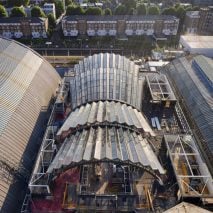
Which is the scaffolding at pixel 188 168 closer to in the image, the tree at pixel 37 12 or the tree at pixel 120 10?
the tree at pixel 120 10

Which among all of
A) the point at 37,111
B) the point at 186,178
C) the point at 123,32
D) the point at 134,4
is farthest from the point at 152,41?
the point at 186,178

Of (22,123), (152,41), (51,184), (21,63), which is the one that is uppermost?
(152,41)

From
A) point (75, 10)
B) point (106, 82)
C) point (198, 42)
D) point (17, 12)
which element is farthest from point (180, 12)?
point (106, 82)

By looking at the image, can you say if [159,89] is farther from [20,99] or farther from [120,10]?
[120,10]

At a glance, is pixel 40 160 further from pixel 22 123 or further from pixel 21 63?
pixel 21 63

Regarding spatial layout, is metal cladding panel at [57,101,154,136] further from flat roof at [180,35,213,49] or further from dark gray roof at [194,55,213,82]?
flat roof at [180,35,213,49]

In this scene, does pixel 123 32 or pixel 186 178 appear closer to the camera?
pixel 186 178
